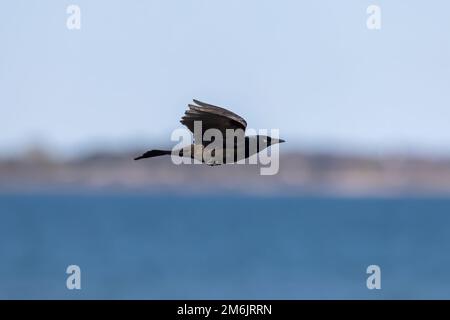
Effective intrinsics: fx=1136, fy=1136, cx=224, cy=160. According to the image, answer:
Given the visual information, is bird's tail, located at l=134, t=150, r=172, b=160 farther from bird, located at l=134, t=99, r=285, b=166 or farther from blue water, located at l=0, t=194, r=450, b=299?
blue water, located at l=0, t=194, r=450, b=299

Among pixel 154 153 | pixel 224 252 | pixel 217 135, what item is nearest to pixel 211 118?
pixel 217 135

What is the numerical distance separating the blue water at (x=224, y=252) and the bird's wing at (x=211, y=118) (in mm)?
21557

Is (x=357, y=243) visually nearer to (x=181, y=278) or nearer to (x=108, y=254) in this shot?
(x=108, y=254)

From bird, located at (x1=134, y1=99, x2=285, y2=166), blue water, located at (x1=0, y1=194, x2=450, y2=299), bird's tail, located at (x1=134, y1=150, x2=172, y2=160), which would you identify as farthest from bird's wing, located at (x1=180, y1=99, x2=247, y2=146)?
blue water, located at (x1=0, y1=194, x2=450, y2=299)

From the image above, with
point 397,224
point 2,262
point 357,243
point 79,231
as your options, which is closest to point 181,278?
point 2,262

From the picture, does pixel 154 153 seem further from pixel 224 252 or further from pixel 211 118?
pixel 224 252

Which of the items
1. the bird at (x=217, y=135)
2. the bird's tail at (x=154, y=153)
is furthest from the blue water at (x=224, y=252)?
the bird at (x=217, y=135)

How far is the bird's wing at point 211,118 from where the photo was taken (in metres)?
13.4

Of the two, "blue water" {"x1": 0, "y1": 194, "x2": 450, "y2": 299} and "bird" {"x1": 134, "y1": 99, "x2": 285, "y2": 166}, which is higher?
"bird" {"x1": 134, "y1": 99, "x2": 285, "y2": 166}

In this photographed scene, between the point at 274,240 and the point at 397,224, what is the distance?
43.1 feet

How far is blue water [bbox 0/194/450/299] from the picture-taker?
39.2 metres

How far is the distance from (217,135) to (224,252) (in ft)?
143
